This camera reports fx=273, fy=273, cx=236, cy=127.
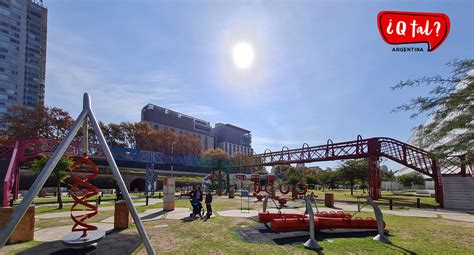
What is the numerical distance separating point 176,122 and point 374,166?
110943 millimetres

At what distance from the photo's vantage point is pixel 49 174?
6.09 meters

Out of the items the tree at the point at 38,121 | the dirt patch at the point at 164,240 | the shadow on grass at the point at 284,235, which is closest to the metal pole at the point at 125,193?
the dirt patch at the point at 164,240

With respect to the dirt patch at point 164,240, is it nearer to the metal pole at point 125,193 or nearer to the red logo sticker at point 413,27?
the metal pole at point 125,193

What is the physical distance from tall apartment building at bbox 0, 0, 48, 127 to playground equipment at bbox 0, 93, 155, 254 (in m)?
101

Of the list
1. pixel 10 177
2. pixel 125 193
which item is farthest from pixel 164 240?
pixel 10 177

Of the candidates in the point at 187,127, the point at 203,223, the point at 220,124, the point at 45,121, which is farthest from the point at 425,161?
the point at 220,124

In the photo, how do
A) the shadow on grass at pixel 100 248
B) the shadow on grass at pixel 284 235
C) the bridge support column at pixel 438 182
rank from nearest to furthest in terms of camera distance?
the shadow on grass at pixel 100 248, the shadow on grass at pixel 284 235, the bridge support column at pixel 438 182

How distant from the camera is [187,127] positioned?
13675 centimetres

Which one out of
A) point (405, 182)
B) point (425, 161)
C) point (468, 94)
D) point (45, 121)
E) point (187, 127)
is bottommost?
point (405, 182)

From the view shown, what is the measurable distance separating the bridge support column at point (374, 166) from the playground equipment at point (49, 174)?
2852 cm

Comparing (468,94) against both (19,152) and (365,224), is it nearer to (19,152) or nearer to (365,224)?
(365,224)

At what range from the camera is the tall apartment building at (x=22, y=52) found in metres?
91.9

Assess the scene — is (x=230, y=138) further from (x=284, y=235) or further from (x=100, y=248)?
(x=100, y=248)

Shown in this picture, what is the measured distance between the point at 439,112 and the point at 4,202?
955 inches
